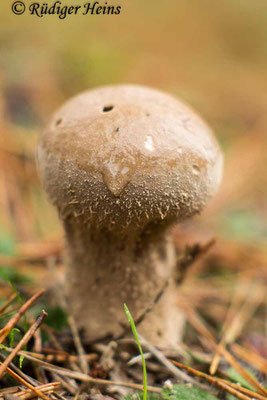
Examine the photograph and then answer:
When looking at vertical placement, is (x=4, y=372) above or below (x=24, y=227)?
below

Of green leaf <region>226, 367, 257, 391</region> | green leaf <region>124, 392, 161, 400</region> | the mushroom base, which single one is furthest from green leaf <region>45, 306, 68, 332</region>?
green leaf <region>226, 367, 257, 391</region>

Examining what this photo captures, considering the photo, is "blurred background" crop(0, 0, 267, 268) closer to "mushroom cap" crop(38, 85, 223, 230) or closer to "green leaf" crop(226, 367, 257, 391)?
"mushroom cap" crop(38, 85, 223, 230)

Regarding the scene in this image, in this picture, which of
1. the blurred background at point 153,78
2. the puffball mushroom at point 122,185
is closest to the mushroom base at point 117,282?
the puffball mushroom at point 122,185

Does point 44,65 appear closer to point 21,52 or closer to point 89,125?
point 21,52

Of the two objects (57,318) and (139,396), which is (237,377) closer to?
(139,396)

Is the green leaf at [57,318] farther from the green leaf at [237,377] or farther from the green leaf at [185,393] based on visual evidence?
the green leaf at [237,377]

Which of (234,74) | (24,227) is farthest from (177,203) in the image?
(234,74)
